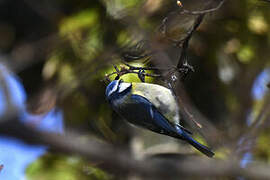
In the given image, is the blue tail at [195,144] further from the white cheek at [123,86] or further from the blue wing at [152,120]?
the white cheek at [123,86]

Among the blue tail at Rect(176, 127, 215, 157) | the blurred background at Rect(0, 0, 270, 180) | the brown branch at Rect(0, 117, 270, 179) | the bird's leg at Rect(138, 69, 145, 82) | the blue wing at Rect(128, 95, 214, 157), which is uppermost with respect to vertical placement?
the blurred background at Rect(0, 0, 270, 180)

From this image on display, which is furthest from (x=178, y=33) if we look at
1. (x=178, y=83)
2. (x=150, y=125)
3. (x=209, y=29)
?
(x=209, y=29)

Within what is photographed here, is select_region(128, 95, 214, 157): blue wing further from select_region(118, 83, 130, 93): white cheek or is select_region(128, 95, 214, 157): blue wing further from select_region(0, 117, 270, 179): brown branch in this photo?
select_region(0, 117, 270, 179): brown branch

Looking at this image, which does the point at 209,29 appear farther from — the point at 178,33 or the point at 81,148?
the point at 81,148

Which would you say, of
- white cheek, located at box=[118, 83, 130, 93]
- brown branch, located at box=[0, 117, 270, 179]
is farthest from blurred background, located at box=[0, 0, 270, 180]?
brown branch, located at box=[0, 117, 270, 179]

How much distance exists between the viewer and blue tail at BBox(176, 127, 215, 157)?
1.75 m

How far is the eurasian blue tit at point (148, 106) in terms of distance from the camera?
1.89 meters

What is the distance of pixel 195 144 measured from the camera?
1.80m

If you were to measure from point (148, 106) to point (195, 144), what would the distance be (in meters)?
0.32

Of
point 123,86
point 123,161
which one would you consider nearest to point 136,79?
point 123,86

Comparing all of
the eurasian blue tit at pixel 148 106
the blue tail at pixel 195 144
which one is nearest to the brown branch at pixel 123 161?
the blue tail at pixel 195 144

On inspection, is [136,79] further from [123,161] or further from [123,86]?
[123,161]

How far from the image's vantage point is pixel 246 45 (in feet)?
11.1

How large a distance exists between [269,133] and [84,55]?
1.75m
